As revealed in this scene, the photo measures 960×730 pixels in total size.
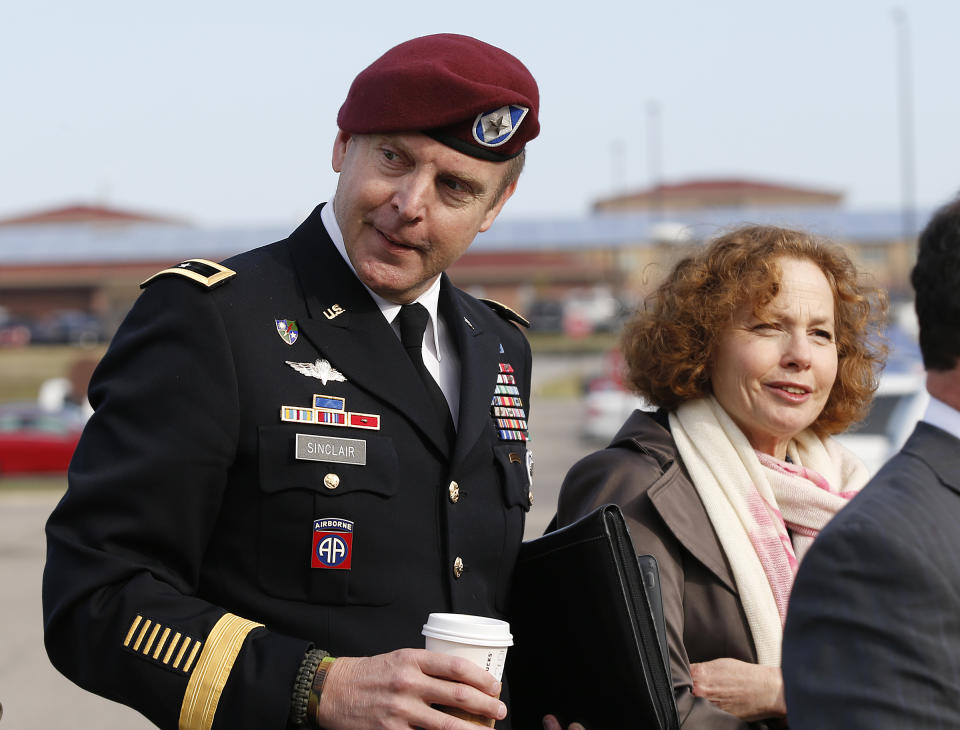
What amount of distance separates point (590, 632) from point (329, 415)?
68 centimetres

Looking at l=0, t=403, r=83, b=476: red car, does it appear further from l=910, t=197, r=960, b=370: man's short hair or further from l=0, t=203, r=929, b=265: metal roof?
l=0, t=203, r=929, b=265: metal roof

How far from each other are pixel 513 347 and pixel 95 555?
Result: 1177mm

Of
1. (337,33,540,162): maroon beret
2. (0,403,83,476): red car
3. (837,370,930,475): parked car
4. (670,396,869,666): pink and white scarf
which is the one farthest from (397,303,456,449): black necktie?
(0,403,83,476): red car

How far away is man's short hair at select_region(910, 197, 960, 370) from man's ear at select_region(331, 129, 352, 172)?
3.82 ft

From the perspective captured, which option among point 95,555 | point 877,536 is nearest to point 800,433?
point 877,536

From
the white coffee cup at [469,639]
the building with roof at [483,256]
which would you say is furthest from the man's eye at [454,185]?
the building with roof at [483,256]

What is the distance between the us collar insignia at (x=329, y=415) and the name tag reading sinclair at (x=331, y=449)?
0.11ft

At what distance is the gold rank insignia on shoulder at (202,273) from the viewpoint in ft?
7.09

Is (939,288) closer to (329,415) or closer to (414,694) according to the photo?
(414,694)

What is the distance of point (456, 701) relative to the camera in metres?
1.87

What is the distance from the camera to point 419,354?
2.38 m

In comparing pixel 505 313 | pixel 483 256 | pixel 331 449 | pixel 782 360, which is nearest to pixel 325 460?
pixel 331 449

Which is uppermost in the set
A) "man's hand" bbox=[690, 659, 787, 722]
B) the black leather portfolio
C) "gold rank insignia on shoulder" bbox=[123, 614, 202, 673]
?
"gold rank insignia on shoulder" bbox=[123, 614, 202, 673]

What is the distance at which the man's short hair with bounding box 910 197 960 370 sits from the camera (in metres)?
1.60
